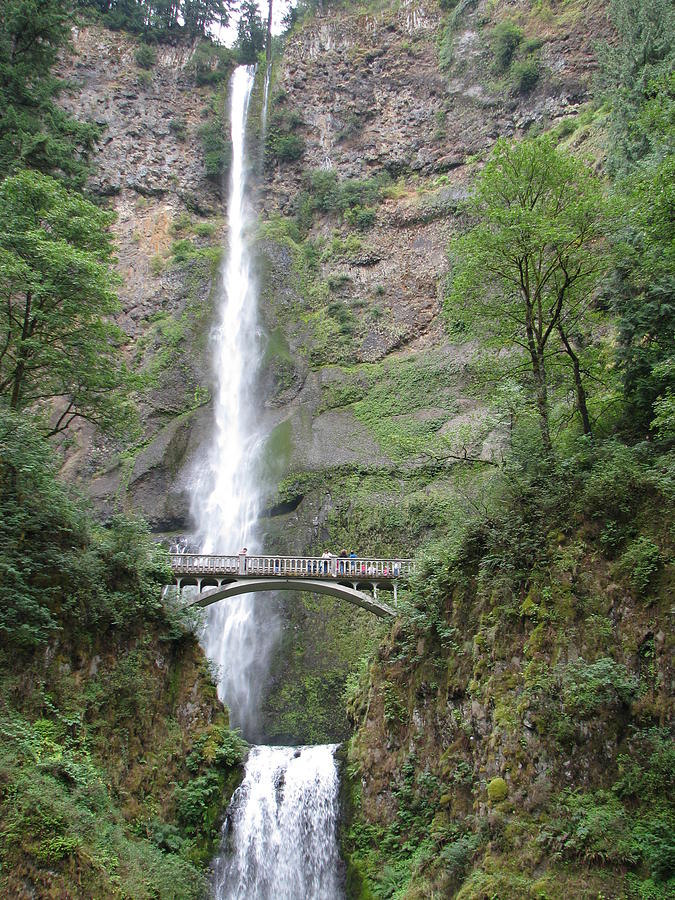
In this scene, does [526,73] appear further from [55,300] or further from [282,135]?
[55,300]

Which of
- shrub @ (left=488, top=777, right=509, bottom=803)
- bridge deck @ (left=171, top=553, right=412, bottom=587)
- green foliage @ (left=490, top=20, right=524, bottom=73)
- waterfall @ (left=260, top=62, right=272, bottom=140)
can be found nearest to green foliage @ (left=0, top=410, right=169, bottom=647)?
bridge deck @ (left=171, top=553, right=412, bottom=587)

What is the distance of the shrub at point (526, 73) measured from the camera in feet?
120

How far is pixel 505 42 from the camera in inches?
1507

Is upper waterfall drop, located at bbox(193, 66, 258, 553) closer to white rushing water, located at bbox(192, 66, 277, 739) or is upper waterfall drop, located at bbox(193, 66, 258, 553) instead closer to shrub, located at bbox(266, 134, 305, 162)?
white rushing water, located at bbox(192, 66, 277, 739)

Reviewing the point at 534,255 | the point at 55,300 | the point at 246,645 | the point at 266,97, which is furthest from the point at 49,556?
the point at 266,97

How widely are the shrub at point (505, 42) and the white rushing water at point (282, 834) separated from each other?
133 feet

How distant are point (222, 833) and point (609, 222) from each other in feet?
54.4

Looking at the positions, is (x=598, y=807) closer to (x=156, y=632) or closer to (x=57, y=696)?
(x=57, y=696)

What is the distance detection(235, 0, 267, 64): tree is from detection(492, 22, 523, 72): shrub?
21.0 meters

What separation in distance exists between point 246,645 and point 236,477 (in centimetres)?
852

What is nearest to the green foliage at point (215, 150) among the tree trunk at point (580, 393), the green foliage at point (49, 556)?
the green foliage at point (49, 556)

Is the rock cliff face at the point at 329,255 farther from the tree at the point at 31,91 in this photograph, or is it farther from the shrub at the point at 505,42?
the tree at the point at 31,91

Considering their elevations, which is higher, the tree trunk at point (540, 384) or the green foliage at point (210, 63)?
the green foliage at point (210, 63)

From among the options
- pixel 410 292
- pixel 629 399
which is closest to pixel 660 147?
pixel 629 399
